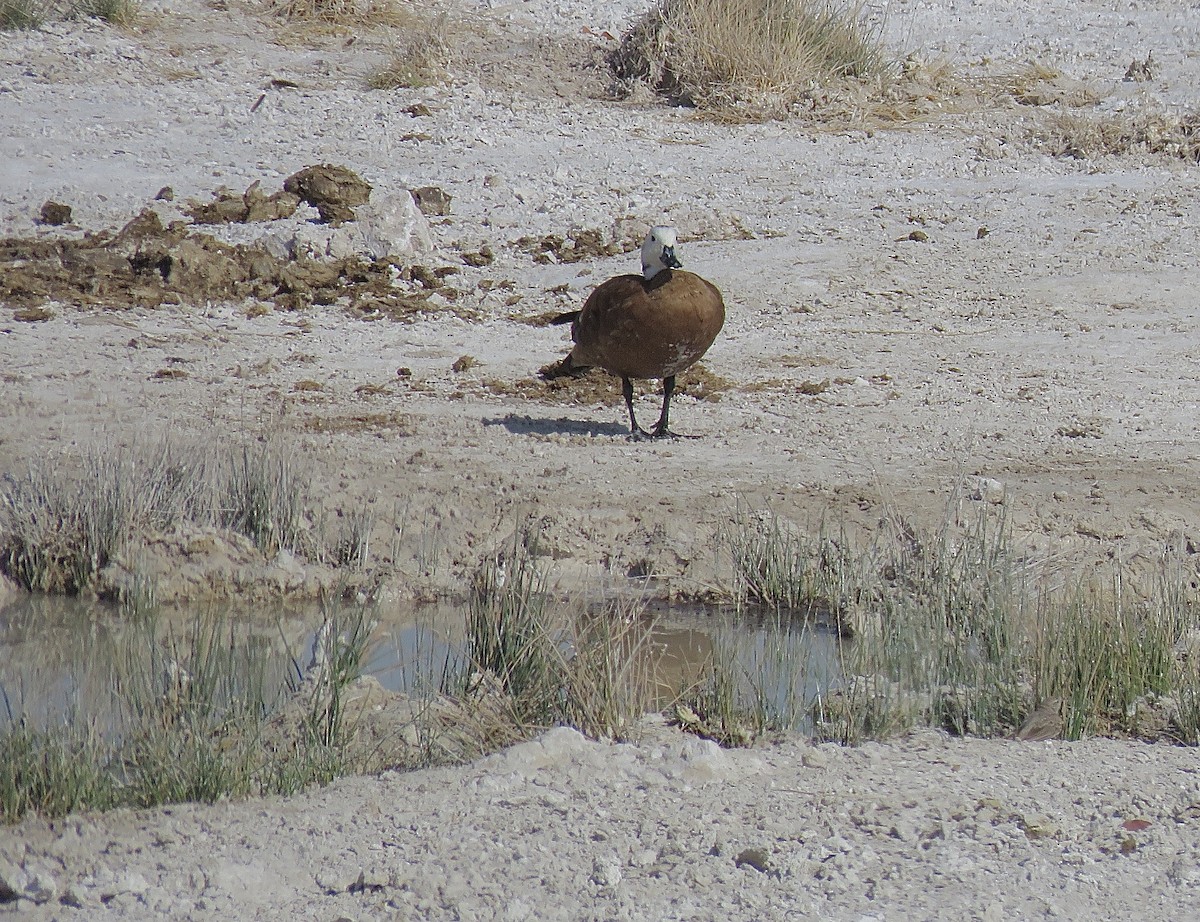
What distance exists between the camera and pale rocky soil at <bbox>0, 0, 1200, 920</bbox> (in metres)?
3.70

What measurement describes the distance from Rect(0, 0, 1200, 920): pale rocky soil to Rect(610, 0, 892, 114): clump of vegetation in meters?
0.43

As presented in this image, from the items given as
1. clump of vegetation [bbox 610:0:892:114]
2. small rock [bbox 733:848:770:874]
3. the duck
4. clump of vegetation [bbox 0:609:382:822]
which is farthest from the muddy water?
clump of vegetation [bbox 610:0:892:114]

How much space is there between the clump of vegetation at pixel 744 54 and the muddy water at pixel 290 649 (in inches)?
313

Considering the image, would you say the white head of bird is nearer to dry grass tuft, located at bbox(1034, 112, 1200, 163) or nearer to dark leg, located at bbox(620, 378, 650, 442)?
dark leg, located at bbox(620, 378, 650, 442)

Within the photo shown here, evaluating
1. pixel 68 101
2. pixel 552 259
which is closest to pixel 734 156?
pixel 552 259

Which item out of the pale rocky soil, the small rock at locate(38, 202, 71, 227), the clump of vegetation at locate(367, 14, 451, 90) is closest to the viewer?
the pale rocky soil

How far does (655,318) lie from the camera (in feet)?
24.2

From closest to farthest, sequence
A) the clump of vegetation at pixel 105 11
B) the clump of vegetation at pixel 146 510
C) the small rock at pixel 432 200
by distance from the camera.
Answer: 1. the clump of vegetation at pixel 146 510
2. the small rock at pixel 432 200
3. the clump of vegetation at pixel 105 11

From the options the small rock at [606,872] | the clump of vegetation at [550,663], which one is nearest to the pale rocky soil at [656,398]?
the small rock at [606,872]

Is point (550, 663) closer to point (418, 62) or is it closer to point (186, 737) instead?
point (186, 737)

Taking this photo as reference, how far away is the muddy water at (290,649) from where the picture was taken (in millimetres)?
4672

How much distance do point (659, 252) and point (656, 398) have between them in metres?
1.32

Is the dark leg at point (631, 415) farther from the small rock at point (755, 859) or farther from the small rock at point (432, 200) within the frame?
the small rock at point (755, 859)

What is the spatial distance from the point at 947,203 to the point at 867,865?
28.2 feet
